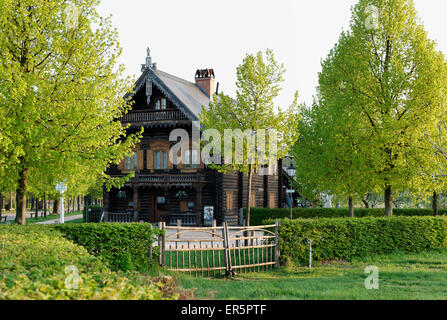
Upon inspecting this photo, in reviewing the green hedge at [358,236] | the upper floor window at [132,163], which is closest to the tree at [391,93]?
the green hedge at [358,236]

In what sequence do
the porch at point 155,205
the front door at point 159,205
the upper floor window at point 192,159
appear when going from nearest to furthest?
the porch at point 155,205 → the upper floor window at point 192,159 → the front door at point 159,205

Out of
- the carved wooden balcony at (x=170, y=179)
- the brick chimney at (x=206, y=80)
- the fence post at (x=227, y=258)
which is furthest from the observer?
the brick chimney at (x=206, y=80)

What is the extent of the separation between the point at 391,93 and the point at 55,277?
18399 mm

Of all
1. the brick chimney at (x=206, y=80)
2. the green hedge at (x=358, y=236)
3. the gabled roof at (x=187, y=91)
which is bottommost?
the green hedge at (x=358, y=236)

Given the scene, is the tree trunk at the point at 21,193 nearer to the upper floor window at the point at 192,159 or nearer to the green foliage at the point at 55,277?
the green foliage at the point at 55,277

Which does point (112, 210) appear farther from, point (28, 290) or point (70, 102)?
point (28, 290)

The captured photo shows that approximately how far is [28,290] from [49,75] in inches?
430

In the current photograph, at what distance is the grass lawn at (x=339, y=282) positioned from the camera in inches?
375

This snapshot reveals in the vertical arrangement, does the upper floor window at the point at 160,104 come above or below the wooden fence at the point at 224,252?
above

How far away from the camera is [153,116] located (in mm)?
32875

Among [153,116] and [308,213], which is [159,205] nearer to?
[153,116]

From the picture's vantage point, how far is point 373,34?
2139 cm

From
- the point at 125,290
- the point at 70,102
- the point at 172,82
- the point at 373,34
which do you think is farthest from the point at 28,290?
the point at 172,82

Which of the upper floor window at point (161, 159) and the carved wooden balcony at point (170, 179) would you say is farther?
the upper floor window at point (161, 159)
